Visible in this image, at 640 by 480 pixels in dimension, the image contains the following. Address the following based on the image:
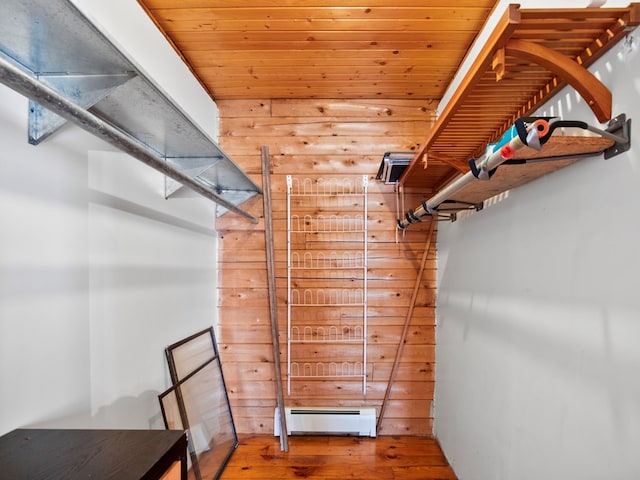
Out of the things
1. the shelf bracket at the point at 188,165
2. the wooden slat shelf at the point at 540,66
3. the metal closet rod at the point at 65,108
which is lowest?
the metal closet rod at the point at 65,108

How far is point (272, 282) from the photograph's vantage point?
2.20 meters

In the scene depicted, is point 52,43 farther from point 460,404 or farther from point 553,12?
point 460,404

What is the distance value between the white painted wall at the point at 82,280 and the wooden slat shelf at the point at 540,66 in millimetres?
1398

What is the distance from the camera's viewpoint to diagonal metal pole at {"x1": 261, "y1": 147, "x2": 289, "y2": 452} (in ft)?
7.09

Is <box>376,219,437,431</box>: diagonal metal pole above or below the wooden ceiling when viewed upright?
below

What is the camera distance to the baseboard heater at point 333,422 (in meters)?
2.23

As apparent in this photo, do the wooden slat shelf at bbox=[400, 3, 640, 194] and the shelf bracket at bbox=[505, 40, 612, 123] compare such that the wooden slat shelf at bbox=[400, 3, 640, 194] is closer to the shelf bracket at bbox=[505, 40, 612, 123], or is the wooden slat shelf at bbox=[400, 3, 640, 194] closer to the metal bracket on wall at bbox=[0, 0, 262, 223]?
the shelf bracket at bbox=[505, 40, 612, 123]

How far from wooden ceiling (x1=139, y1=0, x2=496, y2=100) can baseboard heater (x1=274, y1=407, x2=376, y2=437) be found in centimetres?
239

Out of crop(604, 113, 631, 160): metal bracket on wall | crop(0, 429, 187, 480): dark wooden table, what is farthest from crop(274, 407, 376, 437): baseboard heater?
crop(604, 113, 631, 160): metal bracket on wall

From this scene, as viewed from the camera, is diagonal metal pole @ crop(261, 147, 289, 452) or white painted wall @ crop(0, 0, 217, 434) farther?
diagonal metal pole @ crop(261, 147, 289, 452)

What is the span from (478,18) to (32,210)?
211cm

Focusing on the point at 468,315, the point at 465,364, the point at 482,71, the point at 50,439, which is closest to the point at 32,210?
the point at 50,439

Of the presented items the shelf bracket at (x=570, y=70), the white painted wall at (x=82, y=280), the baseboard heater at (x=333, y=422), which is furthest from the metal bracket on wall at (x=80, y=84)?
the baseboard heater at (x=333, y=422)

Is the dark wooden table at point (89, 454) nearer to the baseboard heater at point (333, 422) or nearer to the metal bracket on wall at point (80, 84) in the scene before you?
the metal bracket on wall at point (80, 84)
